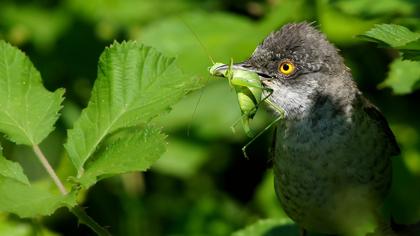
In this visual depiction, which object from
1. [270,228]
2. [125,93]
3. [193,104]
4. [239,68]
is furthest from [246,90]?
[193,104]

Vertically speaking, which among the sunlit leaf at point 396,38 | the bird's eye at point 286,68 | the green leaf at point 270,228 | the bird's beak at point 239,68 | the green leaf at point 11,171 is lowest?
the green leaf at point 270,228

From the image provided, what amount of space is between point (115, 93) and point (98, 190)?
357 centimetres

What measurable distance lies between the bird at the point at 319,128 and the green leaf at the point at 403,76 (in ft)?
0.78

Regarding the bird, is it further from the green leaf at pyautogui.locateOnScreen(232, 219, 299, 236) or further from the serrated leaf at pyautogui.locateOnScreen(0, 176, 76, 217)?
the serrated leaf at pyautogui.locateOnScreen(0, 176, 76, 217)

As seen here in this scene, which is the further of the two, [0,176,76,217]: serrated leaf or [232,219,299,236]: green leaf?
[232,219,299,236]: green leaf

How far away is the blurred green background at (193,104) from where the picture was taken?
5410 millimetres

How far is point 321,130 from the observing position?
3.96 m

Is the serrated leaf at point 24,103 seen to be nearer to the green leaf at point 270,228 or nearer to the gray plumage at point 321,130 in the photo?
the gray plumage at point 321,130

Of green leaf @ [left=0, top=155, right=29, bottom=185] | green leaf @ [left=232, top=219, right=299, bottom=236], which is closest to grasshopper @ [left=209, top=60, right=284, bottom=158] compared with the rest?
green leaf @ [left=232, top=219, right=299, bottom=236]

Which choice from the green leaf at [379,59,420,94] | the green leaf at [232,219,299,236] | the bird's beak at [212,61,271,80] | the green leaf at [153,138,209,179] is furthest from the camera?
the green leaf at [153,138,209,179]

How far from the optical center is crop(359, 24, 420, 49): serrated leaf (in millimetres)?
2657

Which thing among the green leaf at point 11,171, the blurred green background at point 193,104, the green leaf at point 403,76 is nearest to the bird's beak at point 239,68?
the green leaf at point 403,76

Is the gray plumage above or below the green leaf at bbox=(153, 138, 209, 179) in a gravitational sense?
above

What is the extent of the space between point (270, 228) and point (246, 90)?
1148mm
